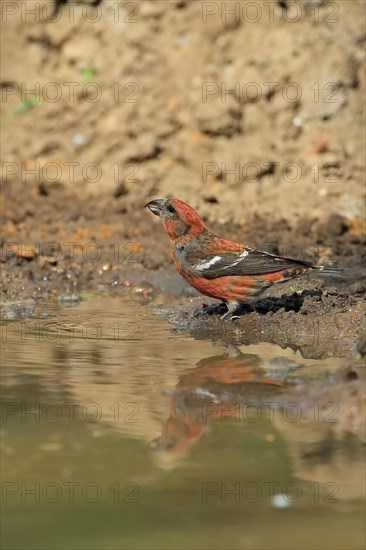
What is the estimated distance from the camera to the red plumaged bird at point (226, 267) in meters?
8.59

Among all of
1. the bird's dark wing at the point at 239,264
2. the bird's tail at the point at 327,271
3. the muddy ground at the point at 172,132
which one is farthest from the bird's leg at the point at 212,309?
the muddy ground at the point at 172,132

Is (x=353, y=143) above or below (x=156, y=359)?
above

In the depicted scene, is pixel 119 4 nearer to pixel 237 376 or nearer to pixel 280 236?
pixel 280 236

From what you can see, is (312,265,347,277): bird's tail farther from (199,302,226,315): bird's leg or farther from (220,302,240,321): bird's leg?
(199,302,226,315): bird's leg

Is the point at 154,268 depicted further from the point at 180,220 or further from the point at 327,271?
the point at 327,271

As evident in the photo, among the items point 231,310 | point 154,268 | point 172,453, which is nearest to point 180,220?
point 231,310

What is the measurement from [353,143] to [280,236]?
174cm

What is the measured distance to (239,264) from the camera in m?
8.68

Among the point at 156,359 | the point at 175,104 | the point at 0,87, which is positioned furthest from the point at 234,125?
the point at 156,359

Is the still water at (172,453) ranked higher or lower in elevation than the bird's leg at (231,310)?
lower

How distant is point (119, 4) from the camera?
13164 millimetres

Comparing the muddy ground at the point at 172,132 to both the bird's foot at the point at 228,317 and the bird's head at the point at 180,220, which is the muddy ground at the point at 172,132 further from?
the bird's foot at the point at 228,317

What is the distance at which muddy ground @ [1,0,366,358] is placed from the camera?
1138 cm

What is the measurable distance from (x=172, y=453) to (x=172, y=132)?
7.85 metres
